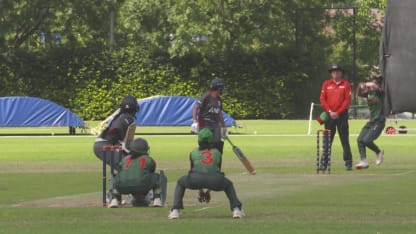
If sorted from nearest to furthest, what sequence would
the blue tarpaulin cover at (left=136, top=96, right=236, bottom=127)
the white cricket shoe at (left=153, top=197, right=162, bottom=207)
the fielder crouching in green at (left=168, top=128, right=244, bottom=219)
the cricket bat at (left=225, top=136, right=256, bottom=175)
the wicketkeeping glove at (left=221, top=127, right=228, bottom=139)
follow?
the fielder crouching in green at (left=168, top=128, right=244, bottom=219), the white cricket shoe at (left=153, top=197, right=162, bottom=207), the cricket bat at (left=225, top=136, right=256, bottom=175), the wicketkeeping glove at (left=221, top=127, right=228, bottom=139), the blue tarpaulin cover at (left=136, top=96, right=236, bottom=127)

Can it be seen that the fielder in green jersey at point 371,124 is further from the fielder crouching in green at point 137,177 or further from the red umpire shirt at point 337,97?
the fielder crouching in green at point 137,177

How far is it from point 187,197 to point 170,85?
1915 inches

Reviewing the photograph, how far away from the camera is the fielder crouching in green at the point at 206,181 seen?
1484cm

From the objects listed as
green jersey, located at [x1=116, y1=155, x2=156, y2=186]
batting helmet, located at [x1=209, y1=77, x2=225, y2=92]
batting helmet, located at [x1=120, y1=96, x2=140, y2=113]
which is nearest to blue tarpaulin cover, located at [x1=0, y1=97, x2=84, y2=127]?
batting helmet, located at [x1=209, y1=77, x2=225, y2=92]

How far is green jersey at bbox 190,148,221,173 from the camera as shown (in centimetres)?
1493

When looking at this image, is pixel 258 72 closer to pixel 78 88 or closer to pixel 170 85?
pixel 170 85

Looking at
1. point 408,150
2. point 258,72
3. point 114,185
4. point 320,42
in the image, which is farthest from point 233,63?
point 114,185

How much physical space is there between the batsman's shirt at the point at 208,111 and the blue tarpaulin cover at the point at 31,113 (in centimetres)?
Result: 2621

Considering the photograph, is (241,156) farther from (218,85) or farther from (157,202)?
(157,202)

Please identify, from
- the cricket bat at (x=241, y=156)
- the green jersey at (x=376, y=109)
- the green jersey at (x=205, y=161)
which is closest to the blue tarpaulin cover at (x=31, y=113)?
the green jersey at (x=376, y=109)

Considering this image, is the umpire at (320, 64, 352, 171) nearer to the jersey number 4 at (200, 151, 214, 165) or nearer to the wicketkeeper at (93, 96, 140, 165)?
the wicketkeeper at (93, 96, 140, 165)

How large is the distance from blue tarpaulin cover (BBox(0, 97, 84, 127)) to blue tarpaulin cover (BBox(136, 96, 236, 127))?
3.18 m

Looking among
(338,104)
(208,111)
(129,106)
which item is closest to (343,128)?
(338,104)

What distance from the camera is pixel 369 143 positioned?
85.7 feet
